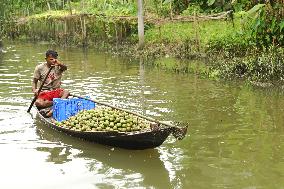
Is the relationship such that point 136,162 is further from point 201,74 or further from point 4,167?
point 201,74

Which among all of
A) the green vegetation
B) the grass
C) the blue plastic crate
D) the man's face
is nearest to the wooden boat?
the blue plastic crate

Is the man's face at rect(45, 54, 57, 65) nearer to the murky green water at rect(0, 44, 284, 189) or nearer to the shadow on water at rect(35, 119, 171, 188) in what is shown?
the murky green water at rect(0, 44, 284, 189)

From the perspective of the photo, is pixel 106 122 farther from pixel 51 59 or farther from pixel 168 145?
pixel 51 59

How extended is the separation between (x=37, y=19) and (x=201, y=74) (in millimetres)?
17706

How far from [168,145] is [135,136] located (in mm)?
1144

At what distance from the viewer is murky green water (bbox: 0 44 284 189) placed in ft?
19.9

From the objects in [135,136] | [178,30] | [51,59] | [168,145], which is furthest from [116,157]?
[178,30]

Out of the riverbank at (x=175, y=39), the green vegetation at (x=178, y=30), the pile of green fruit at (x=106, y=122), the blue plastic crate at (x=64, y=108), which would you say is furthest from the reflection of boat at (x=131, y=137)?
the riverbank at (x=175, y=39)

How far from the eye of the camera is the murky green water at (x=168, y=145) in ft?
19.9

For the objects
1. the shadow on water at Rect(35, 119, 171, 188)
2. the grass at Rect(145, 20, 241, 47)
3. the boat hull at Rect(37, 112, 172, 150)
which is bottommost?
the shadow on water at Rect(35, 119, 171, 188)

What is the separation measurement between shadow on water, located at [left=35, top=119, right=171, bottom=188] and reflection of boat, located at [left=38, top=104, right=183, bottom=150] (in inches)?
6.3

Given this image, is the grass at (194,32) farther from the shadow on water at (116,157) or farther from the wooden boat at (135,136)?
the wooden boat at (135,136)

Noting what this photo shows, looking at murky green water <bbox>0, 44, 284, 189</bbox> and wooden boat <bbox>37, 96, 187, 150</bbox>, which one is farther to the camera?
wooden boat <bbox>37, 96, 187, 150</bbox>

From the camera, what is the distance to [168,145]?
752 cm
